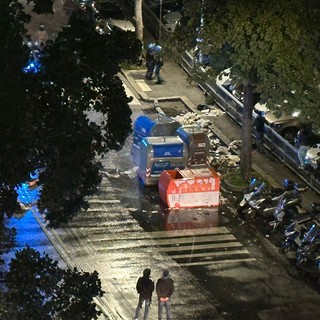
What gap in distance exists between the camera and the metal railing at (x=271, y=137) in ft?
83.8

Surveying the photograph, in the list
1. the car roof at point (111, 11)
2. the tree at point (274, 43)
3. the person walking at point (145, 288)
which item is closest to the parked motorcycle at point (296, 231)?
the tree at point (274, 43)

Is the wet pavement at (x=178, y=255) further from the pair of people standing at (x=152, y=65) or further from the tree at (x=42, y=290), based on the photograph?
the pair of people standing at (x=152, y=65)

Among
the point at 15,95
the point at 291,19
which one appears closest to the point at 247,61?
the point at 291,19

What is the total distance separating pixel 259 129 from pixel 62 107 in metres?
A: 15.5

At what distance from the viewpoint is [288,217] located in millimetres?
22250

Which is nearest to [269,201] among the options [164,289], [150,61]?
[164,289]

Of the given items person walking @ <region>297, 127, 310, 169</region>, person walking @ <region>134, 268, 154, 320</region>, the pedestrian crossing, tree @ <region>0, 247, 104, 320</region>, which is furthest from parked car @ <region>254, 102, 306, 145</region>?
tree @ <region>0, 247, 104, 320</region>

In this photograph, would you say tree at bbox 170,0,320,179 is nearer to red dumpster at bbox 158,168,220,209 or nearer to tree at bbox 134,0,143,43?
red dumpster at bbox 158,168,220,209

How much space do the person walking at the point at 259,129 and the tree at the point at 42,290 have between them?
14.9m

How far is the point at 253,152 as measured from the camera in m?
27.7

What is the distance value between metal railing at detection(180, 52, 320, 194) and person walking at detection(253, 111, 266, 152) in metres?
0.36

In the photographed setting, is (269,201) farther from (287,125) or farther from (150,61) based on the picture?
(150,61)

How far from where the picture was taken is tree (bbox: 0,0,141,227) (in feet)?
38.6

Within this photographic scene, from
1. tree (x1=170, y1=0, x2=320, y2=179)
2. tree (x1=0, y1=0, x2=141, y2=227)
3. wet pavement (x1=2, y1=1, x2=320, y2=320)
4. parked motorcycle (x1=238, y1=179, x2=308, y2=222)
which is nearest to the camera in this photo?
tree (x1=0, y1=0, x2=141, y2=227)
